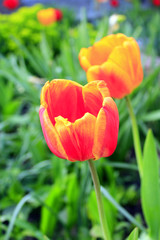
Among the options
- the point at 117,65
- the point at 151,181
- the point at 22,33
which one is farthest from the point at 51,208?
the point at 22,33

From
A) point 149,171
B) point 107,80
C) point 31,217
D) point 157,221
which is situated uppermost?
point 107,80

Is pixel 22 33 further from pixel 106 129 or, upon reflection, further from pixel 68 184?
pixel 106 129

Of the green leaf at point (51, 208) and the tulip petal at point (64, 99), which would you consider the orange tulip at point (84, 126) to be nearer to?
the tulip petal at point (64, 99)

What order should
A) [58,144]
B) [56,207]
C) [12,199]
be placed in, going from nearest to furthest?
1. [58,144]
2. [56,207]
3. [12,199]

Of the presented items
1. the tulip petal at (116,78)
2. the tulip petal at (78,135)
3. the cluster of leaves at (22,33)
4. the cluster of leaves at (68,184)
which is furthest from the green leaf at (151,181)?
the cluster of leaves at (22,33)

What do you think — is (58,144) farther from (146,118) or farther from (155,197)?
(146,118)

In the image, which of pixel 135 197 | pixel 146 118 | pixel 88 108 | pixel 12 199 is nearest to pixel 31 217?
pixel 12 199

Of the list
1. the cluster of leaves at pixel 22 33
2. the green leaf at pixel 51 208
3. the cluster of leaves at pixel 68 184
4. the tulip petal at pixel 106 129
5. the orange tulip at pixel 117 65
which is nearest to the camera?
the tulip petal at pixel 106 129

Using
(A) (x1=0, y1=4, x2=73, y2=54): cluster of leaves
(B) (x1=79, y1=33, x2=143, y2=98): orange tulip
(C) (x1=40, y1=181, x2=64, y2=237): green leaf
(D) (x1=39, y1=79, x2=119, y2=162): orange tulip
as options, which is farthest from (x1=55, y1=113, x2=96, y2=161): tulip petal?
(A) (x1=0, y1=4, x2=73, y2=54): cluster of leaves
